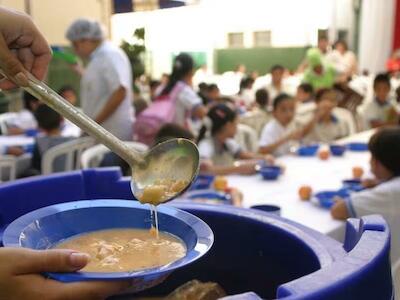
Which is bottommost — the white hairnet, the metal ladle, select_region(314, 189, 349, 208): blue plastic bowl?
select_region(314, 189, 349, 208): blue plastic bowl


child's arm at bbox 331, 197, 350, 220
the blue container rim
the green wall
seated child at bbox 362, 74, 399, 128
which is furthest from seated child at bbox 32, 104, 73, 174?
the green wall

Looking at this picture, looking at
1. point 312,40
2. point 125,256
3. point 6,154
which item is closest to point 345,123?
point 6,154

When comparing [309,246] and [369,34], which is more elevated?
[369,34]

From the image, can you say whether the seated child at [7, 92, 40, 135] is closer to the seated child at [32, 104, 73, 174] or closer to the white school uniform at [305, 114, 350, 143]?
the seated child at [32, 104, 73, 174]

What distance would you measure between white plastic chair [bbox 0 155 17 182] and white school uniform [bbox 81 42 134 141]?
1.71ft

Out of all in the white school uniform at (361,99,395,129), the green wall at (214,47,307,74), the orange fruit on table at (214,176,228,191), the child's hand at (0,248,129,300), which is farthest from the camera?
the green wall at (214,47,307,74)

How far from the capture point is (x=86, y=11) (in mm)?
6125

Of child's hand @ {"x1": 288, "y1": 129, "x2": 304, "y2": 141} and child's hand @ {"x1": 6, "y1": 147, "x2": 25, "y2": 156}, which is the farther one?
child's hand @ {"x1": 288, "y1": 129, "x2": 304, "y2": 141}

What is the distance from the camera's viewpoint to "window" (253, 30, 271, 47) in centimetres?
916

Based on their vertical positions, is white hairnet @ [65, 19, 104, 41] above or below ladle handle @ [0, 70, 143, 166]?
above

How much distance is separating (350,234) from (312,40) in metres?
8.50

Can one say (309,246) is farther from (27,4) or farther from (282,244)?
(27,4)

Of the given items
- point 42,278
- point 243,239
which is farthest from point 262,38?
point 42,278

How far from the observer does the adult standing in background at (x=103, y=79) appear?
273 centimetres
